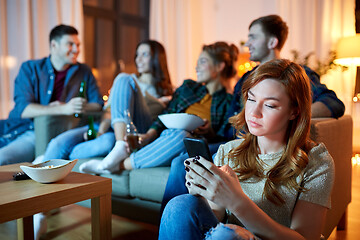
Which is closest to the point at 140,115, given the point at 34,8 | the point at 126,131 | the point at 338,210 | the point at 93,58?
the point at 126,131

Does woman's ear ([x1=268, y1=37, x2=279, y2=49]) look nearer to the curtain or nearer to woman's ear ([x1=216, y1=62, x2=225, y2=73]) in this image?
woman's ear ([x1=216, y1=62, x2=225, y2=73])

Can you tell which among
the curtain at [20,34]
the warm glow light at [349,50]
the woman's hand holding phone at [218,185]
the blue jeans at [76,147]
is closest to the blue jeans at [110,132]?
the blue jeans at [76,147]

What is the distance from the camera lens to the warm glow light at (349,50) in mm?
3297

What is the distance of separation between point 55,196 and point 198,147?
528 mm

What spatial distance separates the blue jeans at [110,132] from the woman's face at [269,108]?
1.19 meters

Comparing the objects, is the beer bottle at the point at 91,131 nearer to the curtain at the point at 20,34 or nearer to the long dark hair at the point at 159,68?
the long dark hair at the point at 159,68

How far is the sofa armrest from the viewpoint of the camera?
1.30 meters

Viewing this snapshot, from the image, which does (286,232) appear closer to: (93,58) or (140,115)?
(140,115)

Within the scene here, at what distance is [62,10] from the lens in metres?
3.64

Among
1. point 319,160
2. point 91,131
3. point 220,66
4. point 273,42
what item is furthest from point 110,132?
point 319,160

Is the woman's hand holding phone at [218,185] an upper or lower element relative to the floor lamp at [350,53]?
lower

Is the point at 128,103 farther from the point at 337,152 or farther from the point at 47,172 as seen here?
the point at 337,152

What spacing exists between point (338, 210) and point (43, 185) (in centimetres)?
134

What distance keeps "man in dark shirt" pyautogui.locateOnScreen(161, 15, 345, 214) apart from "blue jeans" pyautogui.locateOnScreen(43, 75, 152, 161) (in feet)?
1.93
